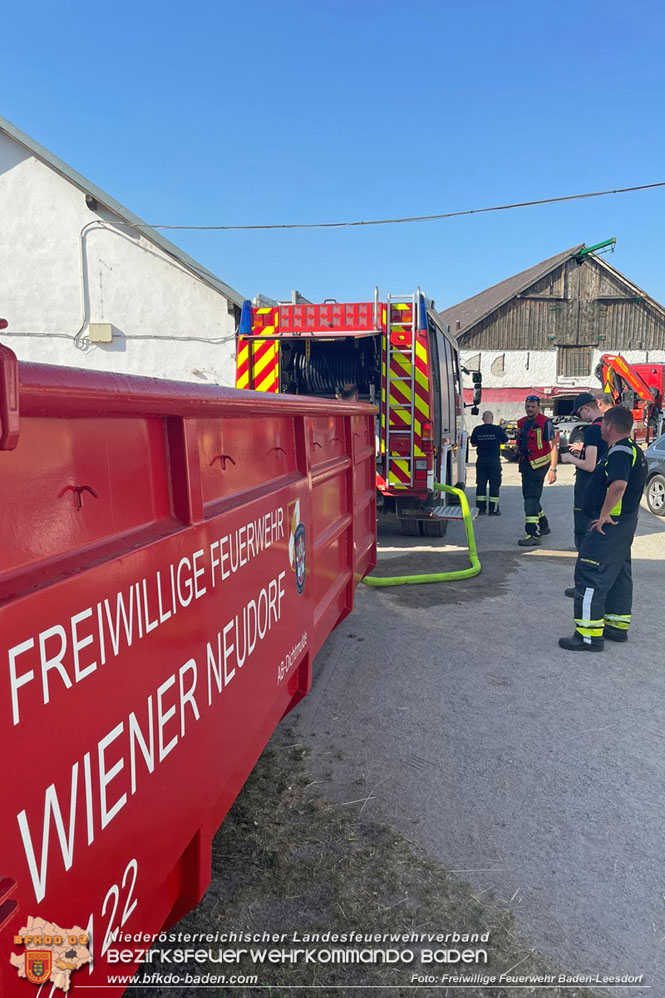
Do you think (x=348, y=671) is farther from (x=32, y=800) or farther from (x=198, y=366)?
(x=198, y=366)

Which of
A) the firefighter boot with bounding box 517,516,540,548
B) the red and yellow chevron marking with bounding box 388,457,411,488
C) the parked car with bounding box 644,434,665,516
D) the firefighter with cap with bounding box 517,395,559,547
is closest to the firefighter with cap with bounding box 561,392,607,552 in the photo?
the firefighter with cap with bounding box 517,395,559,547

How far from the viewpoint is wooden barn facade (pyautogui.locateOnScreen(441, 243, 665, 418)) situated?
33.4 meters

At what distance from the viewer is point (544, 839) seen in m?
2.70

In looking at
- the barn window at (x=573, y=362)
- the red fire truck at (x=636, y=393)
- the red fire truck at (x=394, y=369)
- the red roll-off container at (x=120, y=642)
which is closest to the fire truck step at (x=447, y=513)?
the red fire truck at (x=394, y=369)

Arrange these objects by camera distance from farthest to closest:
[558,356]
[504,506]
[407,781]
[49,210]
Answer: [558,356]
[49,210]
[504,506]
[407,781]

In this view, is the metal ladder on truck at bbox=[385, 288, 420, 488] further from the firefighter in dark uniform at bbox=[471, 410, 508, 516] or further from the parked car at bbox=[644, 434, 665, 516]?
the parked car at bbox=[644, 434, 665, 516]

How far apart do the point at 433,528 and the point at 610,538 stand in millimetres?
4125

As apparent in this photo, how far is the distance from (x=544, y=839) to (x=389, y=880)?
0.72m

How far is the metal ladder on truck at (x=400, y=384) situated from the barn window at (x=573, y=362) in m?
28.8

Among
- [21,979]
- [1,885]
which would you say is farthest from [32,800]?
[21,979]

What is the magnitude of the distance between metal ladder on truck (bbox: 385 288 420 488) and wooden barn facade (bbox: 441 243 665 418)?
86.5ft

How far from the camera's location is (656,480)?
11031mm

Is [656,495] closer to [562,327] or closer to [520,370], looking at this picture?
[520,370]

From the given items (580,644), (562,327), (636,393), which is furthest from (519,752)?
(562,327)
